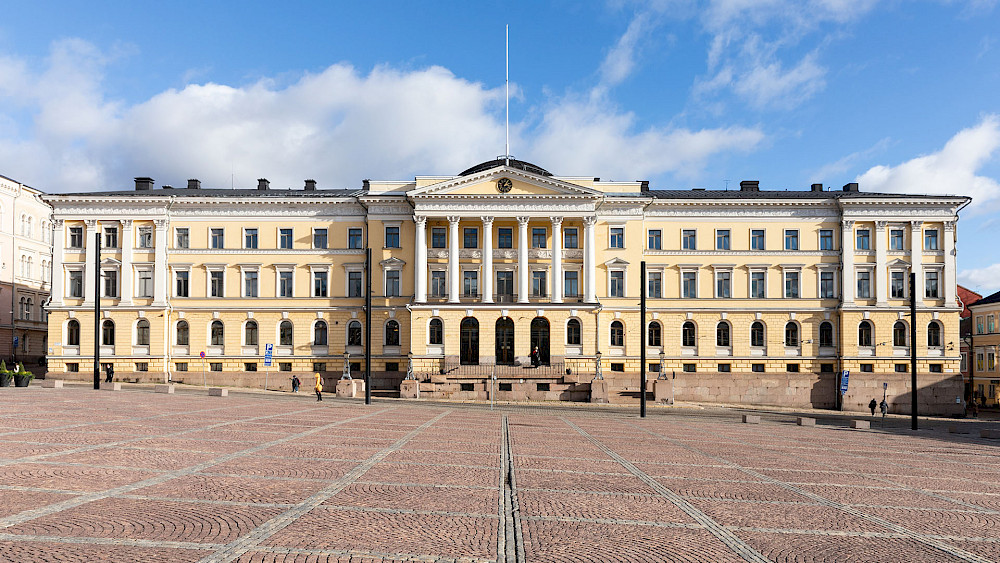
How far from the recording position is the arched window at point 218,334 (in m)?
56.3

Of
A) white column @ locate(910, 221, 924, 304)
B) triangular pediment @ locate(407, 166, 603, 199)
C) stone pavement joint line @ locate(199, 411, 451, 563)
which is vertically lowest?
stone pavement joint line @ locate(199, 411, 451, 563)

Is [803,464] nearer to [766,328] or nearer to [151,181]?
[766,328]

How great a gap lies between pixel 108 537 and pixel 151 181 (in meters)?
59.8

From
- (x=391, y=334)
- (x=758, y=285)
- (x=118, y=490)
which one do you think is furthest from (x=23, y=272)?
(x=118, y=490)

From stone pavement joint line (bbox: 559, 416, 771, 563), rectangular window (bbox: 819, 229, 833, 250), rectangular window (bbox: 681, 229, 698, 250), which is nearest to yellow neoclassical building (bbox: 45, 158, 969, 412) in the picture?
rectangular window (bbox: 819, 229, 833, 250)

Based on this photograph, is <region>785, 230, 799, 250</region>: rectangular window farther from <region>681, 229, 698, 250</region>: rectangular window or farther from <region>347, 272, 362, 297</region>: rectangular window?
<region>347, 272, 362, 297</region>: rectangular window

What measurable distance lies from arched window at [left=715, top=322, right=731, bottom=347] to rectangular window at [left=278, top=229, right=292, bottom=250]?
3344 centimetres

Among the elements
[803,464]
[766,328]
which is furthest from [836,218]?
[803,464]

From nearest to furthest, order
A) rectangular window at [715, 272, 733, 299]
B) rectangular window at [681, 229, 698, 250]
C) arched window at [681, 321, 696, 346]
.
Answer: arched window at [681, 321, 696, 346], rectangular window at [715, 272, 733, 299], rectangular window at [681, 229, 698, 250]

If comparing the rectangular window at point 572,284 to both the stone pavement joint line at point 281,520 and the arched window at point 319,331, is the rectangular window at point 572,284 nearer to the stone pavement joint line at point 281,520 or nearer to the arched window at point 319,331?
the arched window at point 319,331

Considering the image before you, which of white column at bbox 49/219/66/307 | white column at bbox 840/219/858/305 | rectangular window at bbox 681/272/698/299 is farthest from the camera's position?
rectangular window at bbox 681/272/698/299

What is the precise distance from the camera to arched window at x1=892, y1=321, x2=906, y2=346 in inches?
2217

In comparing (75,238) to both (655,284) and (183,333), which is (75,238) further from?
(655,284)

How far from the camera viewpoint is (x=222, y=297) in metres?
56.6
